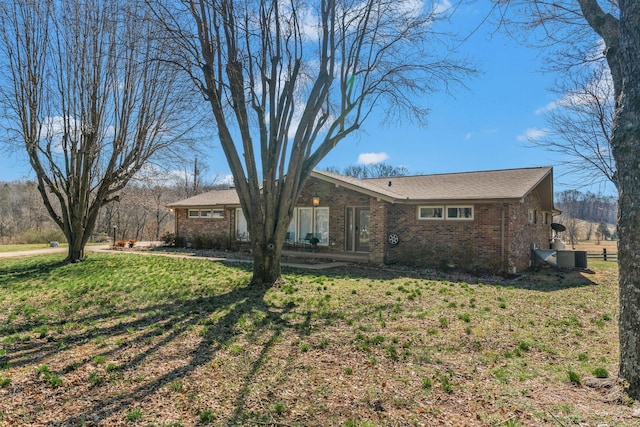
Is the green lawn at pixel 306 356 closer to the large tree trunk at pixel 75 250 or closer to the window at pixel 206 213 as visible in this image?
the large tree trunk at pixel 75 250

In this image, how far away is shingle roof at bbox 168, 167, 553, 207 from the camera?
11.7m

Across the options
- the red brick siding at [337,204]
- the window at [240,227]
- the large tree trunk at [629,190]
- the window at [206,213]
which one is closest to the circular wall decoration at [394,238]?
the red brick siding at [337,204]

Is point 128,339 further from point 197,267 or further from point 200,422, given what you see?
point 197,267

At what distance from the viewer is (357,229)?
1473 centimetres

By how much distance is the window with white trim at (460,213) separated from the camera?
11945 millimetres

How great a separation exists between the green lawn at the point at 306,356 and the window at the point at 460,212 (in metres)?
3.79

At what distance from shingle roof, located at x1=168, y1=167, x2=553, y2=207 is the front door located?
3.74 ft

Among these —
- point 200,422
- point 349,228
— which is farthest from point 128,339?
point 349,228

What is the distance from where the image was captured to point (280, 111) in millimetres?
8359

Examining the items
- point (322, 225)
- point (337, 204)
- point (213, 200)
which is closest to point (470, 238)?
point (337, 204)

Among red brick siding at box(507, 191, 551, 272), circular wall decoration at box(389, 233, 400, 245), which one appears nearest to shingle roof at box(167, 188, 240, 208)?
circular wall decoration at box(389, 233, 400, 245)

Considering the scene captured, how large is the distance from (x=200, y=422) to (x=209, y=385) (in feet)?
2.13

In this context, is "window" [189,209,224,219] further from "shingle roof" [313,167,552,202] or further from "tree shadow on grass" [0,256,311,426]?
"tree shadow on grass" [0,256,311,426]

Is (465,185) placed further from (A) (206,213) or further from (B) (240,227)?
(A) (206,213)
